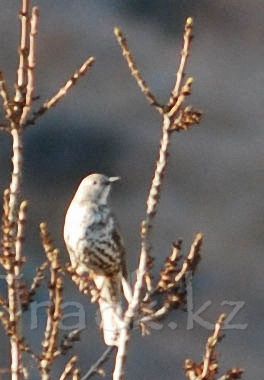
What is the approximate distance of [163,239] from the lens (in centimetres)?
1134

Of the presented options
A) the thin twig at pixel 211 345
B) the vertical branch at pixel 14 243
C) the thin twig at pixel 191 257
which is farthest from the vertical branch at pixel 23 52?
the thin twig at pixel 211 345

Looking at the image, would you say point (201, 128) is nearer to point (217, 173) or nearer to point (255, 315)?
point (217, 173)

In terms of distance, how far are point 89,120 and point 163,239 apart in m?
1.03

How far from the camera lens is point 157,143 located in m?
11.5

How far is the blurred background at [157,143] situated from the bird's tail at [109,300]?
342 cm

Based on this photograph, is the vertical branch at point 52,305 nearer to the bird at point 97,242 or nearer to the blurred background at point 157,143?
the bird at point 97,242

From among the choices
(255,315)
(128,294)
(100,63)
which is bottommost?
(255,315)

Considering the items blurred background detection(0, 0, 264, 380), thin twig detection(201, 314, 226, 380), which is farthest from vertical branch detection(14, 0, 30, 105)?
blurred background detection(0, 0, 264, 380)

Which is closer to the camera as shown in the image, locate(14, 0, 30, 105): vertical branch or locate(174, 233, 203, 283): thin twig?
locate(14, 0, 30, 105): vertical branch

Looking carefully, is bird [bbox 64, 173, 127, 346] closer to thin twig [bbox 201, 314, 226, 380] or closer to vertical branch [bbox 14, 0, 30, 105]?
thin twig [bbox 201, 314, 226, 380]

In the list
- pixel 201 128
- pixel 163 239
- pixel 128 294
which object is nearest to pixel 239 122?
pixel 201 128

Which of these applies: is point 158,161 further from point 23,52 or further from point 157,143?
point 157,143

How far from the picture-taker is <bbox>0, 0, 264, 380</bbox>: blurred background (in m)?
11.3

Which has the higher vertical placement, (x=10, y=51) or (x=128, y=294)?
(x=10, y=51)
